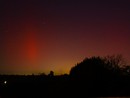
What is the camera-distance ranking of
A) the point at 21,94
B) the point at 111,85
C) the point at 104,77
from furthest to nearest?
1. the point at 21,94
2. the point at 104,77
3. the point at 111,85

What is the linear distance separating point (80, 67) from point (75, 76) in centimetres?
157

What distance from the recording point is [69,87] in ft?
139

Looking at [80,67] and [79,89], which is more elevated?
[80,67]

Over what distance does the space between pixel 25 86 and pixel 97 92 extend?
16.0 metres

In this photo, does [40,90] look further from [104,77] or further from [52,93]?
[104,77]

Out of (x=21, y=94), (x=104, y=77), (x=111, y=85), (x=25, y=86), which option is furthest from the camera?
(x=25, y=86)

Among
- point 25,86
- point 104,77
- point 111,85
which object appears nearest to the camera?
point 111,85

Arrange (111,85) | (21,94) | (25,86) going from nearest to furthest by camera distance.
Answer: (111,85) → (21,94) → (25,86)

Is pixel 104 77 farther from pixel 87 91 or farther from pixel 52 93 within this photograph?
pixel 52 93

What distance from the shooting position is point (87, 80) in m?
44.2

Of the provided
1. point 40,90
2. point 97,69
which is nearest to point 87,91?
point 97,69

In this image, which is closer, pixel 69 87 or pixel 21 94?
pixel 69 87

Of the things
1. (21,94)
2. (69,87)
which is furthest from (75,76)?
(21,94)

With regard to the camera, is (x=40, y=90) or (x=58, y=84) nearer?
(x=58, y=84)
